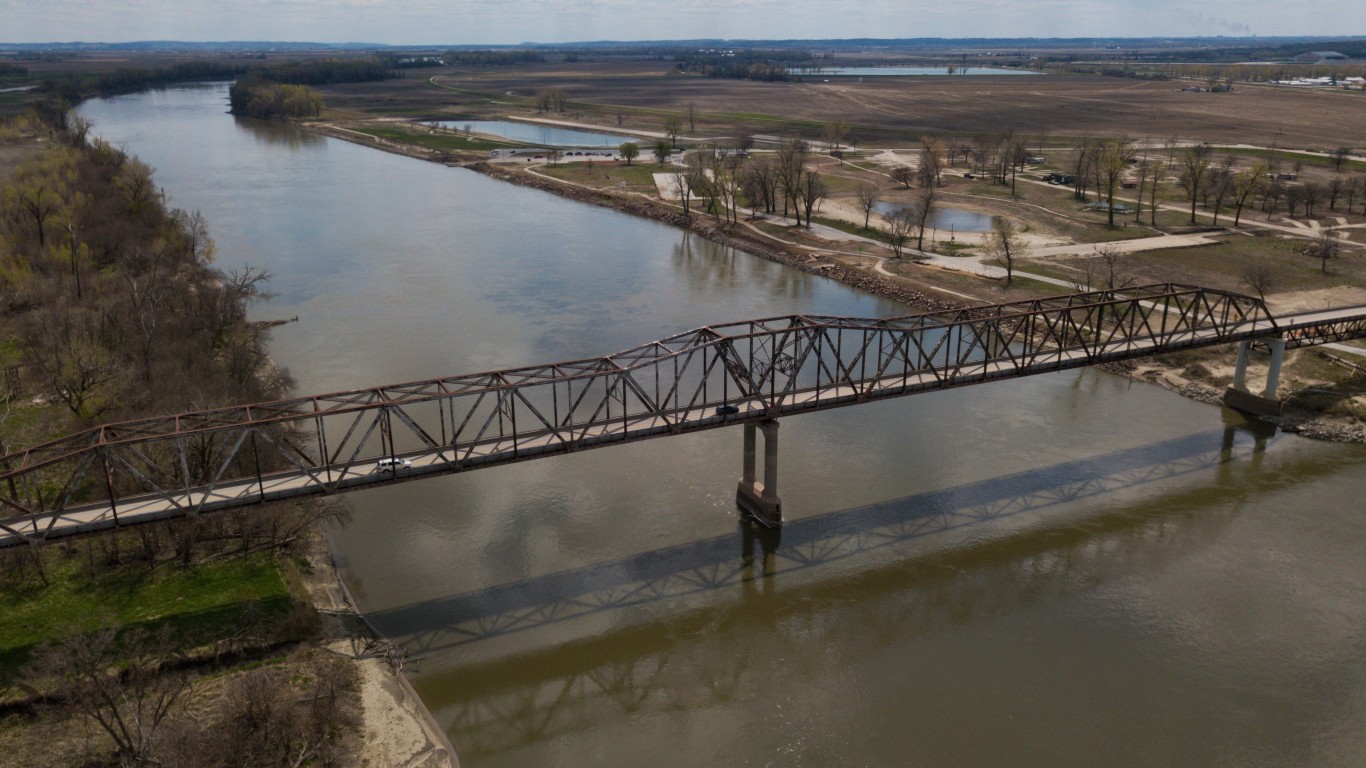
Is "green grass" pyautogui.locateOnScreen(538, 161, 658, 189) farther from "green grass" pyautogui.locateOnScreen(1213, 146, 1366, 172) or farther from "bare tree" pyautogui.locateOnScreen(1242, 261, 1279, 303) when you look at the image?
"green grass" pyautogui.locateOnScreen(1213, 146, 1366, 172)

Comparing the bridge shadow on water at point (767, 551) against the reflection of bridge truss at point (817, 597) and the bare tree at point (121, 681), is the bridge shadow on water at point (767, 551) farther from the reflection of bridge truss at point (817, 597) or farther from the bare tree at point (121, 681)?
the bare tree at point (121, 681)

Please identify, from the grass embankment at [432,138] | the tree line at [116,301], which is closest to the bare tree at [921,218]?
the tree line at [116,301]

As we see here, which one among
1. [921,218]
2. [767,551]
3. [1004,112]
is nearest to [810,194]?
[921,218]

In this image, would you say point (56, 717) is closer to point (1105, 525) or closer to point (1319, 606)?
point (1105, 525)

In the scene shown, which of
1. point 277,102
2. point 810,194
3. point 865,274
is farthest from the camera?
point 277,102

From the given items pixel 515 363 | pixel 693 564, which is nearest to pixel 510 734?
pixel 693 564

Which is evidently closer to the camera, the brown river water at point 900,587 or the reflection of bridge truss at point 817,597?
the brown river water at point 900,587

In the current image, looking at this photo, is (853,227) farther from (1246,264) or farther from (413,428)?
(413,428)
